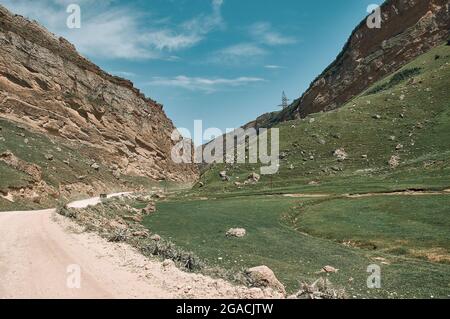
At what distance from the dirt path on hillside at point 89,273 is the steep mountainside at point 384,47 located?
140733 mm

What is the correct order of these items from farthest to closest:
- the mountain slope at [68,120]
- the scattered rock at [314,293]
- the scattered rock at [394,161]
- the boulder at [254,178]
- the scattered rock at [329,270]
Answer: the boulder at [254,178] → the mountain slope at [68,120] → the scattered rock at [394,161] → the scattered rock at [329,270] → the scattered rock at [314,293]

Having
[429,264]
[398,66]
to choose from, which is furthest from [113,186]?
[398,66]

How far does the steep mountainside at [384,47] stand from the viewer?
13888cm

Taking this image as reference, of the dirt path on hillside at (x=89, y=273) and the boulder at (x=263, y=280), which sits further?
the boulder at (x=263, y=280)

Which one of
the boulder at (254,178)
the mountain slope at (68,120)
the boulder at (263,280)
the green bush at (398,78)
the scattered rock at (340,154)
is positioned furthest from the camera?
the green bush at (398,78)

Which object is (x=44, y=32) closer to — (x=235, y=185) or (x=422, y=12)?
(x=235, y=185)

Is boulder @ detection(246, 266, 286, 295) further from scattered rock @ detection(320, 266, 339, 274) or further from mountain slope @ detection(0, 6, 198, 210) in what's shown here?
mountain slope @ detection(0, 6, 198, 210)

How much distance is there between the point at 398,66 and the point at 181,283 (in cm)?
14328

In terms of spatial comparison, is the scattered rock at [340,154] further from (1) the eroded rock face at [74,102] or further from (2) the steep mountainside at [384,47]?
(2) the steep mountainside at [384,47]

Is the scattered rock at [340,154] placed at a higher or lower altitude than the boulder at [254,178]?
higher

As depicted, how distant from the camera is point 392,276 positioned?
1020 inches

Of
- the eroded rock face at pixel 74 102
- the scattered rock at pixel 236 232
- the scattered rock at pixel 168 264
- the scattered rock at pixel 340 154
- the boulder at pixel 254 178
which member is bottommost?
the scattered rock at pixel 236 232

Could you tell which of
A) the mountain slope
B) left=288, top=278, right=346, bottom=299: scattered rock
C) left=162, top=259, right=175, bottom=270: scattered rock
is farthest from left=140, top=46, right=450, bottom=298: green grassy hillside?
the mountain slope

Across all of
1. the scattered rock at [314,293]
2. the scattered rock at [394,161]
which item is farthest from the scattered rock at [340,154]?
the scattered rock at [314,293]
